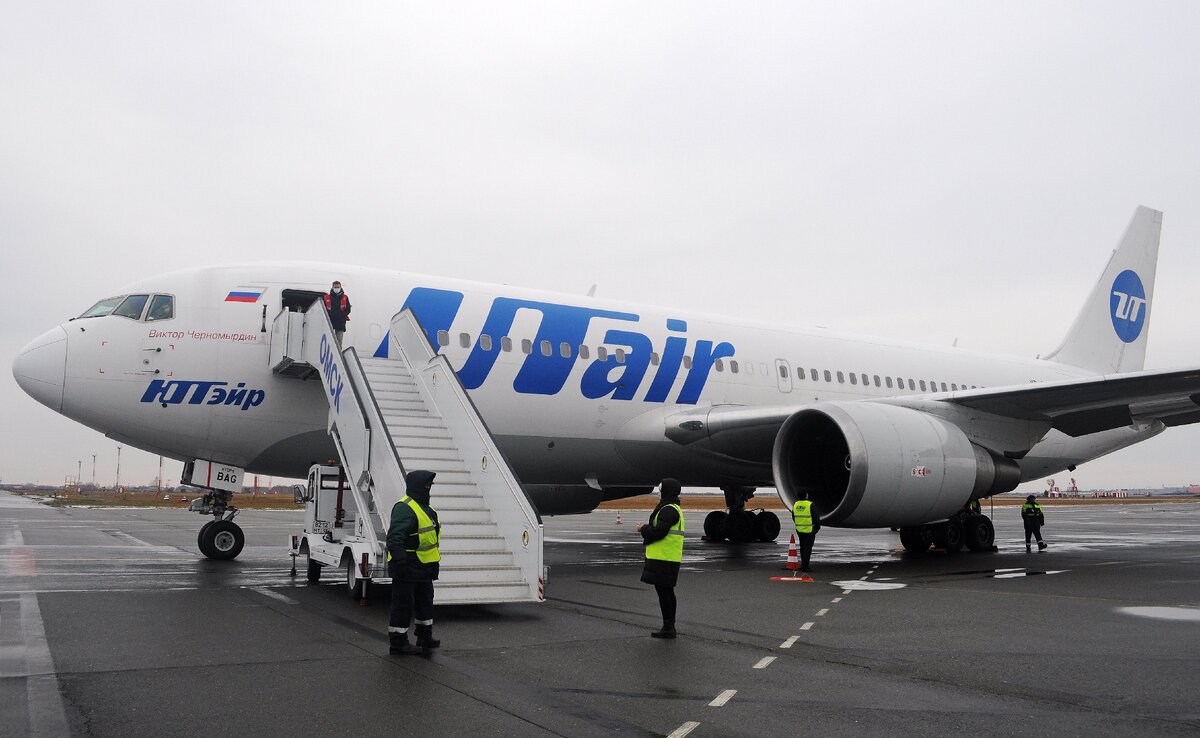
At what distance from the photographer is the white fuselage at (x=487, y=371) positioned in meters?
11.8

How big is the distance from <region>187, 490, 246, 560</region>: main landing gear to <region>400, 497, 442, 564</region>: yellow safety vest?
23.3 ft

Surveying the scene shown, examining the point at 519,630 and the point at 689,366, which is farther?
the point at 689,366

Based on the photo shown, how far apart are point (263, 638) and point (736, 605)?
4.72m

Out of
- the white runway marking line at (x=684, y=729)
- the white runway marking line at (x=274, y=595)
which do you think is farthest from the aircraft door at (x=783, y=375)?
the white runway marking line at (x=684, y=729)

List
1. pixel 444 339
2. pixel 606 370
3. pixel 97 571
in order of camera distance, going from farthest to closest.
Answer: pixel 606 370
pixel 444 339
pixel 97 571

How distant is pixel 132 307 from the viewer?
39.7ft

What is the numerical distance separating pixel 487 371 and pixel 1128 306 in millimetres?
17756

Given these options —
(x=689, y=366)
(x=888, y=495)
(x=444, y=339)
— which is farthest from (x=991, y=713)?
(x=689, y=366)

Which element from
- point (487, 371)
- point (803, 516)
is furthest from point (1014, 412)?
point (487, 371)

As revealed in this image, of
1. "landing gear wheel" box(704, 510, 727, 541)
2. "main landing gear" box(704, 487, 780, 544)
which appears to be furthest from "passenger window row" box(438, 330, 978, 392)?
"landing gear wheel" box(704, 510, 727, 541)

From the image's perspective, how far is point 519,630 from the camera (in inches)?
300

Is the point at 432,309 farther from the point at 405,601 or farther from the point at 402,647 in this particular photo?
the point at 402,647

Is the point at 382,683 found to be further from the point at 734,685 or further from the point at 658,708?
the point at 734,685

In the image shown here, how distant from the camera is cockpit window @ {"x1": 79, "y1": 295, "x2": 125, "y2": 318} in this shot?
1218 centimetres
